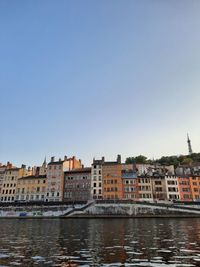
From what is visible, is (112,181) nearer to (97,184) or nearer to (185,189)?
(97,184)

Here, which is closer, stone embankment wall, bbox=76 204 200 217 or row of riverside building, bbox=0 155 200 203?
stone embankment wall, bbox=76 204 200 217

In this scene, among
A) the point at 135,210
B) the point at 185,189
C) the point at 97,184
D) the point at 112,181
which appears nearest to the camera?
the point at 135,210

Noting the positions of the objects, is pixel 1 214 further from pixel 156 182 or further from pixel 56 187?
pixel 156 182

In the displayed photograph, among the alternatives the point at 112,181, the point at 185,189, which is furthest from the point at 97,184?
the point at 185,189

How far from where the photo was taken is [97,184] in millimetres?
96125

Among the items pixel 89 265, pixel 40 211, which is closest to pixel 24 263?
pixel 89 265

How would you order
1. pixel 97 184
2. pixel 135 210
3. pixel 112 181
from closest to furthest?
pixel 135 210 < pixel 112 181 < pixel 97 184

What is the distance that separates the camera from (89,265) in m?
12.3

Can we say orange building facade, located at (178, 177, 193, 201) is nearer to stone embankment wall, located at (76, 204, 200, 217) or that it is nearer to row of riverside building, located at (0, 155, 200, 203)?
row of riverside building, located at (0, 155, 200, 203)

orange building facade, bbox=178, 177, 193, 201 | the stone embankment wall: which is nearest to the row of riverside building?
orange building facade, bbox=178, 177, 193, 201

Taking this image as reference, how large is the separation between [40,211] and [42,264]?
7113cm

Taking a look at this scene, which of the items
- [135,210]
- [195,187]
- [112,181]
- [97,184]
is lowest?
[135,210]

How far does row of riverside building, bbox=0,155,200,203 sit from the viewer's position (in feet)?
305

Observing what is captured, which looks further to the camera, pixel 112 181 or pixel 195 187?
pixel 195 187
